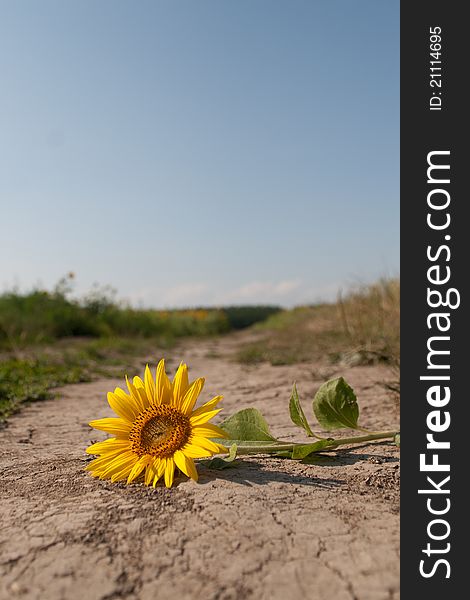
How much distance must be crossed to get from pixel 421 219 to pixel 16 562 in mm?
1456

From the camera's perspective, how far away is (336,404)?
79.5 inches

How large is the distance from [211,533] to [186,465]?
32 cm

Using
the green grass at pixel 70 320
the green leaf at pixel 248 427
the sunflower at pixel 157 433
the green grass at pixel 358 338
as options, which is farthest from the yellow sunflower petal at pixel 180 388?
the green grass at pixel 70 320

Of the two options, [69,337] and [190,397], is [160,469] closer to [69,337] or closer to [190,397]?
[190,397]

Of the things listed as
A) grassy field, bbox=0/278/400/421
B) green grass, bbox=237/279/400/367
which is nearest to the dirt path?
grassy field, bbox=0/278/400/421

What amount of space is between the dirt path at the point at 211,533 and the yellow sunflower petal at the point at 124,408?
0.22m

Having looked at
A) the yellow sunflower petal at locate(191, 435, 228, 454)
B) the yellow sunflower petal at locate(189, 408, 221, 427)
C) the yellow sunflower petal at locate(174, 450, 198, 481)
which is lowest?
the yellow sunflower petal at locate(174, 450, 198, 481)

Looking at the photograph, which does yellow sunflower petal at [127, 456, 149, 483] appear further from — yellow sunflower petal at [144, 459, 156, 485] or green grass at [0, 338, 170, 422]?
green grass at [0, 338, 170, 422]

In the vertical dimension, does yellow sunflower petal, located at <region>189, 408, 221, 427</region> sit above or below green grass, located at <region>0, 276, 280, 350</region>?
below

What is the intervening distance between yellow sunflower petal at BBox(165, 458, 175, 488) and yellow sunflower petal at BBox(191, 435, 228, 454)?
90 millimetres

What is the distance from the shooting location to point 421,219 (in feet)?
5.48

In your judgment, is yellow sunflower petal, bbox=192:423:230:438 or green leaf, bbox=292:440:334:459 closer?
yellow sunflower petal, bbox=192:423:230:438

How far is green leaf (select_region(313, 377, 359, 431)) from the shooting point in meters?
2.01

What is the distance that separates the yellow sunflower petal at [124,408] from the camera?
5.84ft
